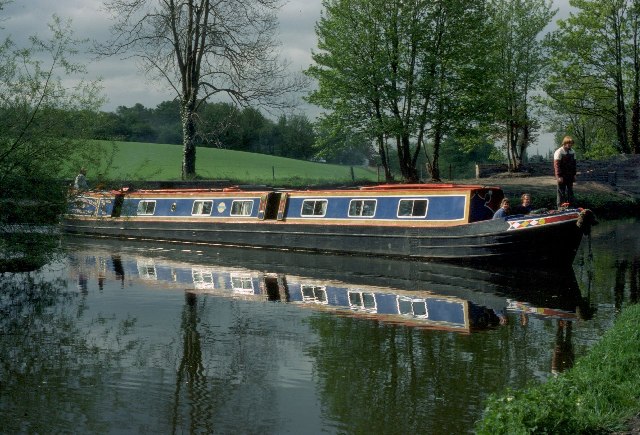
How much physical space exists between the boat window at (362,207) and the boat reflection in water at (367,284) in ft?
3.89

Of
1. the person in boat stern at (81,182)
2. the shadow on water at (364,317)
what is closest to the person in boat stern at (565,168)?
the shadow on water at (364,317)

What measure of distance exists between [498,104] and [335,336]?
2585 cm

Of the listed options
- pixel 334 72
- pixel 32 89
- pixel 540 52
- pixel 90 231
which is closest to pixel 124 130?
pixel 540 52

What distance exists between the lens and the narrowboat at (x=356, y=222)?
16188 mm

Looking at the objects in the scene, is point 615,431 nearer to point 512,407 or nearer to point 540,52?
point 512,407

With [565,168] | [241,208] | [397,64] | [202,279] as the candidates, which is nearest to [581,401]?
[202,279]

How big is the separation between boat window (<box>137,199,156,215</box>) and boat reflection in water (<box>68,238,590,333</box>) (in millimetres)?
4625

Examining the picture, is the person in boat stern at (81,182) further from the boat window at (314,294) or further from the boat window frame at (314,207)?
the boat window frame at (314,207)

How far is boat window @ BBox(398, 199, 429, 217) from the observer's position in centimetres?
1861

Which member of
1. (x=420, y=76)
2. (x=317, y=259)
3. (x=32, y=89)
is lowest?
(x=317, y=259)

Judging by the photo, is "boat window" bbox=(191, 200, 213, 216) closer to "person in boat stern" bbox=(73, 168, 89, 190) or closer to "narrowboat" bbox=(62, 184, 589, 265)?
"narrowboat" bbox=(62, 184, 589, 265)

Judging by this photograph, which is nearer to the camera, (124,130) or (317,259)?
(317,259)

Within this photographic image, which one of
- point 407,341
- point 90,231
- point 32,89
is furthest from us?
point 90,231

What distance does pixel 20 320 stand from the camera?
1110 centimetres
